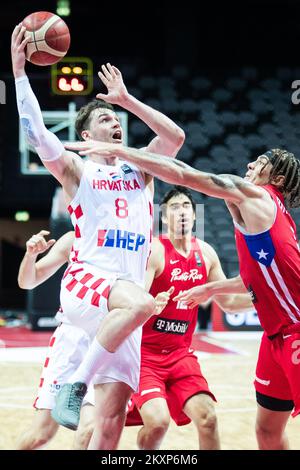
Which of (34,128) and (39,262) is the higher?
(34,128)

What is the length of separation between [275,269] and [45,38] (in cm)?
196

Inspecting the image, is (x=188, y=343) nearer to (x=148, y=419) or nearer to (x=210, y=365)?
(x=148, y=419)

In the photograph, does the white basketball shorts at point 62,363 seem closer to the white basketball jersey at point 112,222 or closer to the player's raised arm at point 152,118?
the white basketball jersey at point 112,222

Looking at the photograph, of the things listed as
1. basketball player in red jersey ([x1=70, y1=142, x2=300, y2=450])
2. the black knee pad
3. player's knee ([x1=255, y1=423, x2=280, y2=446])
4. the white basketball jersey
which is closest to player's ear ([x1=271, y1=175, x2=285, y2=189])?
basketball player in red jersey ([x1=70, y1=142, x2=300, y2=450])

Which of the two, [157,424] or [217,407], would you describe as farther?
[217,407]

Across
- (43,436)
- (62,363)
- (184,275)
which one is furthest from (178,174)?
(43,436)

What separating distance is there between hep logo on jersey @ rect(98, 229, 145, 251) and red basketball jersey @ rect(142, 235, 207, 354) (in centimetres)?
101

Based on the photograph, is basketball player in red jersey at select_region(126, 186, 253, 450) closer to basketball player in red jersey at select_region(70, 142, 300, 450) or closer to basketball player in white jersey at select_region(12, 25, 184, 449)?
basketball player in red jersey at select_region(70, 142, 300, 450)

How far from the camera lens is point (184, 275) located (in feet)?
16.3

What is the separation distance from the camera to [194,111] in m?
18.8

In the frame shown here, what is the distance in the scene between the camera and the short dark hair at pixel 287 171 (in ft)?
13.5

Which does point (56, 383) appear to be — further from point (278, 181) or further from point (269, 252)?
point (278, 181)

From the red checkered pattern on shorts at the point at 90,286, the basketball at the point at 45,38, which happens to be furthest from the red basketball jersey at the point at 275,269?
the basketball at the point at 45,38

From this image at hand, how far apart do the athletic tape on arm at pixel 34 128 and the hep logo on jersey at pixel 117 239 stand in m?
0.50
